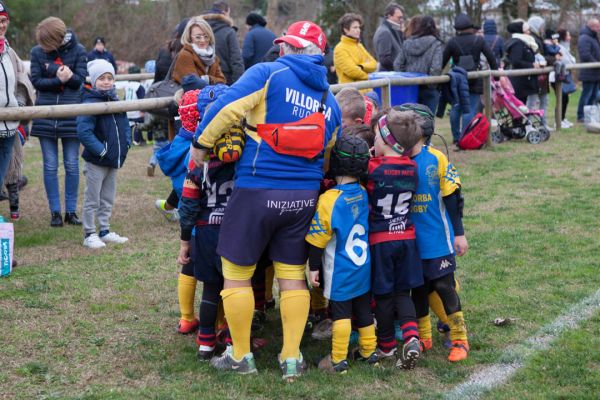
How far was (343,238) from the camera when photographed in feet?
14.8

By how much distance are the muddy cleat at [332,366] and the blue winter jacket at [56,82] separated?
4474 millimetres

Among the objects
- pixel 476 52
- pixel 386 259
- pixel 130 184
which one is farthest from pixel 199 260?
pixel 476 52

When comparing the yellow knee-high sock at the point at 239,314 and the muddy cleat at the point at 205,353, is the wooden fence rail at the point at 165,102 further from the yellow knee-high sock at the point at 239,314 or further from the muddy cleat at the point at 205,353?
the yellow knee-high sock at the point at 239,314

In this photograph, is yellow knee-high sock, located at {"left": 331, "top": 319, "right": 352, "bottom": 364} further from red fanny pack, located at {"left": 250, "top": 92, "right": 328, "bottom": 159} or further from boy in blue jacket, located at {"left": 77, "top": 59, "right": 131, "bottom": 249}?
boy in blue jacket, located at {"left": 77, "top": 59, "right": 131, "bottom": 249}

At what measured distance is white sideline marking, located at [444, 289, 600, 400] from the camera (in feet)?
14.1

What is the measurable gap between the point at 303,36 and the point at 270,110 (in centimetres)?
46

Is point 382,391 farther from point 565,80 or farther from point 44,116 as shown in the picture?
point 565,80

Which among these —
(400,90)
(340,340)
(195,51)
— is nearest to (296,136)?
(340,340)

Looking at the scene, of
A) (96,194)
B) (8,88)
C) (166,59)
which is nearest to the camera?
(8,88)

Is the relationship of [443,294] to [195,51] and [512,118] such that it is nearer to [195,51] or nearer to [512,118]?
[195,51]

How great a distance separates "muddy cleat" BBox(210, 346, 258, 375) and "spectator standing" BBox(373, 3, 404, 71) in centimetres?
831

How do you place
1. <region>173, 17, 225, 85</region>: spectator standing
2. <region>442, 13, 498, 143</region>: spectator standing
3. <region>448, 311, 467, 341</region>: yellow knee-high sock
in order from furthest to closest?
<region>442, 13, 498, 143</region>: spectator standing < <region>173, 17, 225, 85</region>: spectator standing < <region>448, 311, 467, 341</region>: yellow knee-high sock

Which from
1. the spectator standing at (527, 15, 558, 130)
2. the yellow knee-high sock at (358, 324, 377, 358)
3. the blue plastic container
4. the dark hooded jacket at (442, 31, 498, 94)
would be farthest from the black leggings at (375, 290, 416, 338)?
the spectator standing at (527, 15, 558, 130)

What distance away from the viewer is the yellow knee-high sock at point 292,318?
4.54 m
